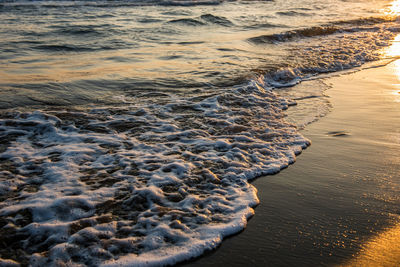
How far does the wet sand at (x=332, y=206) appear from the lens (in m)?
2.57

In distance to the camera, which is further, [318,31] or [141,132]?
[318,31]

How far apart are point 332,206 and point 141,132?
247cm

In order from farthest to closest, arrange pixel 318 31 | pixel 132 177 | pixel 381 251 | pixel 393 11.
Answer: pixel 393 11, pixel 318 31, pixel 132 177, pixel 381 251

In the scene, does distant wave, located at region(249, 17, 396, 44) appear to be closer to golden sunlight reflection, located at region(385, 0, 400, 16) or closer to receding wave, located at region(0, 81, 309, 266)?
golden sunlight reflection, located at region(385, 0, 400, 16)

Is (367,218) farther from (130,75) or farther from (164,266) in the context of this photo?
(130,75)

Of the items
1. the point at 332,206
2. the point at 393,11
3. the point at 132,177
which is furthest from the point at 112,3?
the point at 332,206

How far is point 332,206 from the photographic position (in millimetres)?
3152

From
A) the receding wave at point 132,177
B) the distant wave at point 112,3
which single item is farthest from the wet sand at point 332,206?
the distant wave at point 112,3

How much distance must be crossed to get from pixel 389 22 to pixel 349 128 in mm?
13935

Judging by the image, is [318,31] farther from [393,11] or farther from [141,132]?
[141,132]

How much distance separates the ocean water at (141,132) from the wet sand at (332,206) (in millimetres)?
169

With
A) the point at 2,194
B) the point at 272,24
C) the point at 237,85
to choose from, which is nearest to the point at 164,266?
the point at 2,194

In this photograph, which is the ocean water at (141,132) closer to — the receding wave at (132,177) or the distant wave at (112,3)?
the receding wave at (132,177)

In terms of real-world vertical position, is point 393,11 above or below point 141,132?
above
